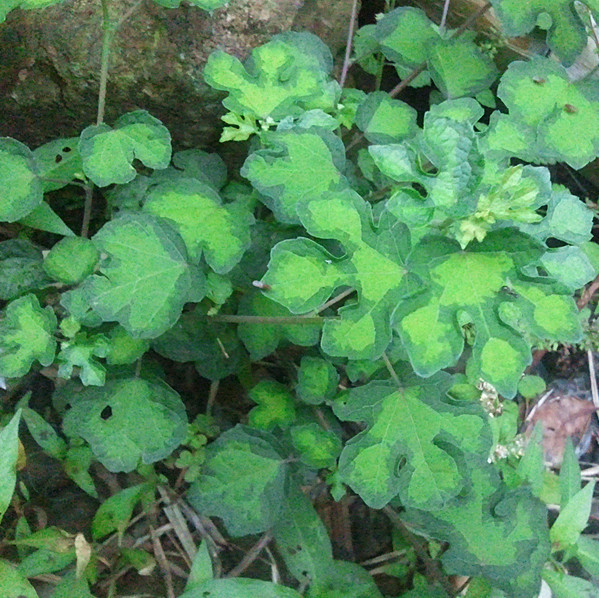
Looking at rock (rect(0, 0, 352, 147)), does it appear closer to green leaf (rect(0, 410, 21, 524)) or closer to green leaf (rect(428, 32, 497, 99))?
green leaf (rect(428, 32, 497, 99))

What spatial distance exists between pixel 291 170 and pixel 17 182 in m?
0.64

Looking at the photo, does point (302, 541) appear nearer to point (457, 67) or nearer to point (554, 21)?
point (457, 67)

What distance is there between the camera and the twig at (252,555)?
1773mm

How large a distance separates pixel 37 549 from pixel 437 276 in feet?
4.05

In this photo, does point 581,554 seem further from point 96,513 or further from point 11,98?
point 11,98

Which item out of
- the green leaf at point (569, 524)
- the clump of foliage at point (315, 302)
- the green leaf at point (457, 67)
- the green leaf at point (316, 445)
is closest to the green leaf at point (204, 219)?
the clump of foliage at point (315, 302)

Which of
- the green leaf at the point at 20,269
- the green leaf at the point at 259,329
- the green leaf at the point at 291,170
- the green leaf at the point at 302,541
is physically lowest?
the green leaf at the point at 302,541

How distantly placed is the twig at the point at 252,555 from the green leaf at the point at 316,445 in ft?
1.14

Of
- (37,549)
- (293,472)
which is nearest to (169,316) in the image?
(293,472)

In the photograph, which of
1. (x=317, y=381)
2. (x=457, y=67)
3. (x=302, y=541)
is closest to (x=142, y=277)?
(x=317, y=381)

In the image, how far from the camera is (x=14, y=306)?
1.47 meters

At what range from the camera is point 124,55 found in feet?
5.36

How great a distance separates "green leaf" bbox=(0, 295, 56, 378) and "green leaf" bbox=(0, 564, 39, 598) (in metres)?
0.43

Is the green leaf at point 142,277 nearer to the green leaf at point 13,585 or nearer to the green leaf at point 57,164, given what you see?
the green leaf at point 57,164
